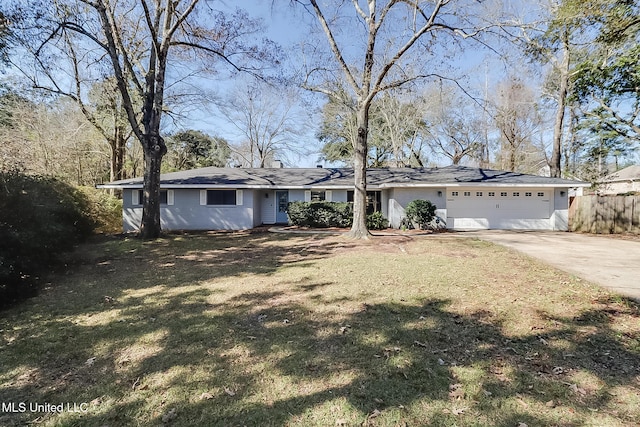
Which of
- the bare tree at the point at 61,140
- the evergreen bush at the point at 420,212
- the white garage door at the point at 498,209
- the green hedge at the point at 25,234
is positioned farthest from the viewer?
the bare tree at the point at 61,140

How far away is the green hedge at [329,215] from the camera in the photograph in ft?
51.5

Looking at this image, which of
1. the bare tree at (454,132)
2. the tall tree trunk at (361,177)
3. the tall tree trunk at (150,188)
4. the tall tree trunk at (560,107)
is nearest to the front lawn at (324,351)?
the tall tree trunk at (361,177)

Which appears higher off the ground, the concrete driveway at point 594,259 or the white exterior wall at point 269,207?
the white exterior wall at point 269,207

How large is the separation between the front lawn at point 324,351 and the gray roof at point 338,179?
30.4ft

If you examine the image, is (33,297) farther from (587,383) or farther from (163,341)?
(587,383)

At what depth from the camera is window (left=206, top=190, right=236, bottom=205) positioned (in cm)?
1573

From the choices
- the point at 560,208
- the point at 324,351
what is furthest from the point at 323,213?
the point at 324,351

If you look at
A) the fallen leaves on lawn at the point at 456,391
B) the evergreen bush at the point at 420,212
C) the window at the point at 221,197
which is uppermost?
the window at the point at 221,197

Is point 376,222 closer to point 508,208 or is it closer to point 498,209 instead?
point 498,209

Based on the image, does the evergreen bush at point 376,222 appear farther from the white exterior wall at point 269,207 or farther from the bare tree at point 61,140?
the bare tree at point 61,140

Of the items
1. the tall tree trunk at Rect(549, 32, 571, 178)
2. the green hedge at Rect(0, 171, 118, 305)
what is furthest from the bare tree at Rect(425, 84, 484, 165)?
the green hedge at Rect(0, 171, 118, 305)

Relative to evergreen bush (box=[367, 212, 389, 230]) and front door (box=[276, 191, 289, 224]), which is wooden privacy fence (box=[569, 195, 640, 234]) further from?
front door (box=[276, 191, 289, 224])

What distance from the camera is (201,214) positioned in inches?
617

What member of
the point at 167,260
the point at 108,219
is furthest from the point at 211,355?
the point at 108,219
